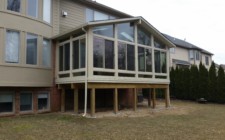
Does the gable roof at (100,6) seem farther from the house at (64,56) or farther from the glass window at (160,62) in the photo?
the glass window at (160,62)

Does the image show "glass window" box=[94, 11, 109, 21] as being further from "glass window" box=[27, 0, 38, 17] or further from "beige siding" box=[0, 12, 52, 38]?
"glass window" box=[27, 0, 38, 17]

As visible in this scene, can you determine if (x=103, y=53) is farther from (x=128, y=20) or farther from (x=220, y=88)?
(x=220, y=88)

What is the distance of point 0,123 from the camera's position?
9.81 meters

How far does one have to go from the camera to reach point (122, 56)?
44.7 feet

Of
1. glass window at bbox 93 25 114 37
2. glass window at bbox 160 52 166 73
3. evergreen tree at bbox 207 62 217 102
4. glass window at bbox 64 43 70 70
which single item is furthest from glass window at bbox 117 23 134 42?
evergreen tree at bbox 207 62 217 102

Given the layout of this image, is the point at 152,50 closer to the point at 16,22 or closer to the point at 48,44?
the point at 48,44

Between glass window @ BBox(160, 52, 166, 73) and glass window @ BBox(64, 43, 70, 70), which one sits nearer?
glass window @ BBox(64, 43, 70, 70)

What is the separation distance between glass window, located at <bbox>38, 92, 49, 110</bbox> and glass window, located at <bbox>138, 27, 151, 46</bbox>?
616 cm

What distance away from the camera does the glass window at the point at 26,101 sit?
1269 cm

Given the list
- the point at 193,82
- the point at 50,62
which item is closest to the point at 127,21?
the point at 50,62

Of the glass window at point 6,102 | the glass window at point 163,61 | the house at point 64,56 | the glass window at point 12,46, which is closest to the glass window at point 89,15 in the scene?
the house at point 64,56

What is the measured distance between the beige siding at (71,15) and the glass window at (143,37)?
3.82m

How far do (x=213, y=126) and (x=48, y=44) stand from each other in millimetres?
9227

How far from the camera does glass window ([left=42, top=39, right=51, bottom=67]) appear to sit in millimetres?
13523
